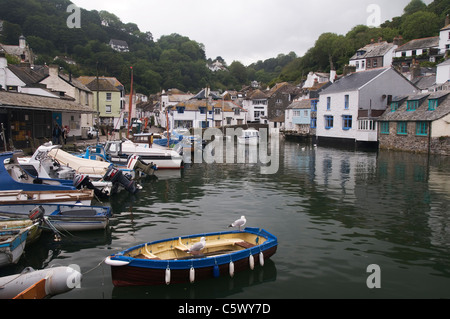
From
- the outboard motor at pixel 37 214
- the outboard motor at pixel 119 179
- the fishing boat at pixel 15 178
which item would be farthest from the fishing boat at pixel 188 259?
the outboard motor at pixel 119 179

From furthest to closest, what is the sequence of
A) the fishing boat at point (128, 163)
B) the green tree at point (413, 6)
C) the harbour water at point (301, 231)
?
the green tree at point (413, 6), the fishing boat at point (128, 163), the harbour water at point (301, 231)

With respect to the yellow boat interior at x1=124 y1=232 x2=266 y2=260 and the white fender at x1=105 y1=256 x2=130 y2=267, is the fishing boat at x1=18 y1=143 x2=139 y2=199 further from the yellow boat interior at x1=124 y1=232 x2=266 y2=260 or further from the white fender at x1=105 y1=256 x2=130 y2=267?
the white fender at x1=105 y1=256 x2=130 y2=267

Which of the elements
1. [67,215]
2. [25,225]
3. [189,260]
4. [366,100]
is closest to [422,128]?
[366,100]

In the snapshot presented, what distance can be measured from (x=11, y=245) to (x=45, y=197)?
192 inches

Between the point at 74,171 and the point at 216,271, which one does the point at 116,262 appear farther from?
the point at 74,171

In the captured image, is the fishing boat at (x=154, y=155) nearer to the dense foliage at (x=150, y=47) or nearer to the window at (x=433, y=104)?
the window at (x=433, y=104)

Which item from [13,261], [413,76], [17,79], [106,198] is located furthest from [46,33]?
[13,261]

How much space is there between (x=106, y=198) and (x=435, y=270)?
16080 mm

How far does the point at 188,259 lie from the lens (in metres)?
10.9

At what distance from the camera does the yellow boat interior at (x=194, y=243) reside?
36.4 ft

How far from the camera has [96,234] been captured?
1452 cm

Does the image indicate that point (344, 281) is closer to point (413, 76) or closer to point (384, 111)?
point (384, 111)

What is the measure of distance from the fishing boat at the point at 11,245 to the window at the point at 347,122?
49950 millimetres
